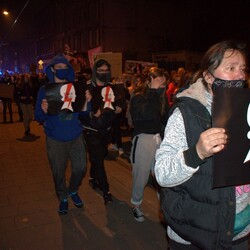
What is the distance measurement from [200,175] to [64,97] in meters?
2.72

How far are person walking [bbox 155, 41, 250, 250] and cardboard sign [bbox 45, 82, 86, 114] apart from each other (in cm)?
248

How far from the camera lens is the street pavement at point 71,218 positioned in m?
3.68

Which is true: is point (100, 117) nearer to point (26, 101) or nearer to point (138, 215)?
point (138, 215)

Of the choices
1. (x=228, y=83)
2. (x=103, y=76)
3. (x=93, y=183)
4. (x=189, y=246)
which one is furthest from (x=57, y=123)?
(x=228, y=83)

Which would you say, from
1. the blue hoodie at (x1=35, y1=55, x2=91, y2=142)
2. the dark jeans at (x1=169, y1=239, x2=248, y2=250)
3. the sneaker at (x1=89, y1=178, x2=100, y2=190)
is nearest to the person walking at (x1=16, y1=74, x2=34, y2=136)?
the sneaker at (x1=89, y1=178, x2=100, y2=190)

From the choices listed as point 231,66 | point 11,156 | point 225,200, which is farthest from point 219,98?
point 11,156

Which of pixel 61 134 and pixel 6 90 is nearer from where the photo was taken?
pixel 61 134

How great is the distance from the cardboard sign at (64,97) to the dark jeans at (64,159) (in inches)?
17.6

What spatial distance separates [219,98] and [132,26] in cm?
3038

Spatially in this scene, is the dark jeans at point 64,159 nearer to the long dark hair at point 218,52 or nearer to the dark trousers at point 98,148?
the dark trousers at point 98,148

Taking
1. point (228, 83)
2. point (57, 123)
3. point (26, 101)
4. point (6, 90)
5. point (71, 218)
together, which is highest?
point (228, 83)

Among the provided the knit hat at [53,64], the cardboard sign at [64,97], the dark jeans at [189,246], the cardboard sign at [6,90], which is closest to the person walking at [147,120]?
the cardboard sign at [64,97]

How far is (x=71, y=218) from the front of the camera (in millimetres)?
4312

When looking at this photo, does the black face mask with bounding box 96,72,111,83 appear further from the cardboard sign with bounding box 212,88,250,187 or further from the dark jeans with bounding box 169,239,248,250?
the cardboard sign with bounding box 212,88,250,187
